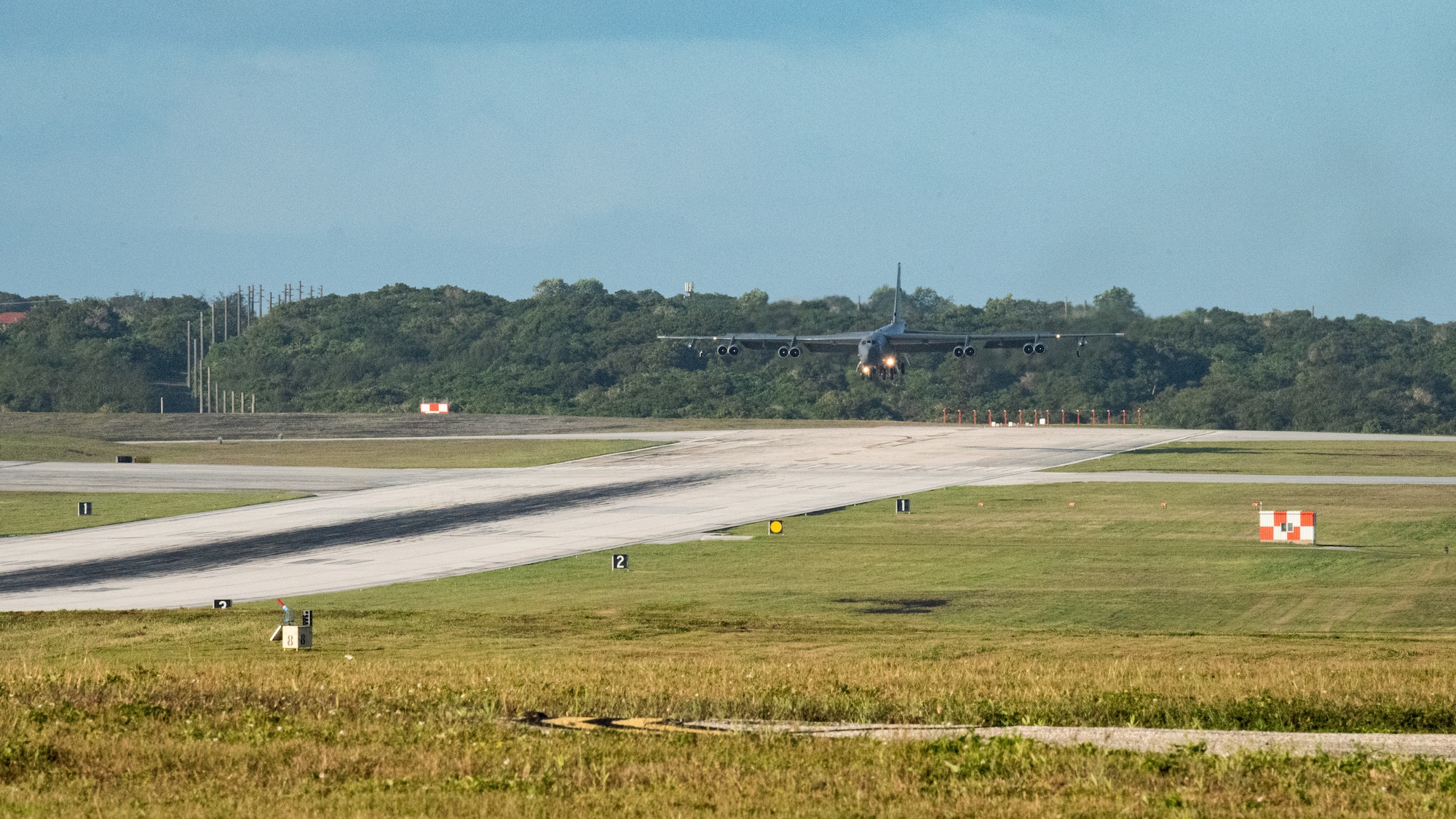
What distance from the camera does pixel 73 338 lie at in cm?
16650

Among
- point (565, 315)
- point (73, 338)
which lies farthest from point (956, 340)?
point (73, 338)

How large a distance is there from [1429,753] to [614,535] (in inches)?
1568

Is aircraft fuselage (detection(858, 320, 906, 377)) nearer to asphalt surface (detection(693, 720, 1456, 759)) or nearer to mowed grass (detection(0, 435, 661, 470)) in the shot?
mowed grass (detection(0, 435, 661, 470))

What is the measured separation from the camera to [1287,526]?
50.6m

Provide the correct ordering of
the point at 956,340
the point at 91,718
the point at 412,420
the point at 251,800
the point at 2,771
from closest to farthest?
the point at 251,800
the point at 2,771
the point at 91,718
the point at 956,340
the point at 412,420

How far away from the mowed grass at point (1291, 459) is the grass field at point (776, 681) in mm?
23374

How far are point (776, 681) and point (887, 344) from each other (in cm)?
7573

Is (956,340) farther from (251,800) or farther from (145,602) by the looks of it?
(251,800)

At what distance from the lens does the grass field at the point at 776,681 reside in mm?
14234

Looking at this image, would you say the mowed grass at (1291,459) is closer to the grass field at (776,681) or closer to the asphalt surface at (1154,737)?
the grass field at (776,681)

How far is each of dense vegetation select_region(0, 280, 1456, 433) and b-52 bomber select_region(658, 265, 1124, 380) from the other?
9.00 meters

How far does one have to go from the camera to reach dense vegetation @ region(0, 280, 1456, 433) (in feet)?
444

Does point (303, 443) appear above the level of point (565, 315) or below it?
below

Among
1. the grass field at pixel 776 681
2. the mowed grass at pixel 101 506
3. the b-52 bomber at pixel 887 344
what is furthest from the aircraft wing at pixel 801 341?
the grass field at pixel 776 681
